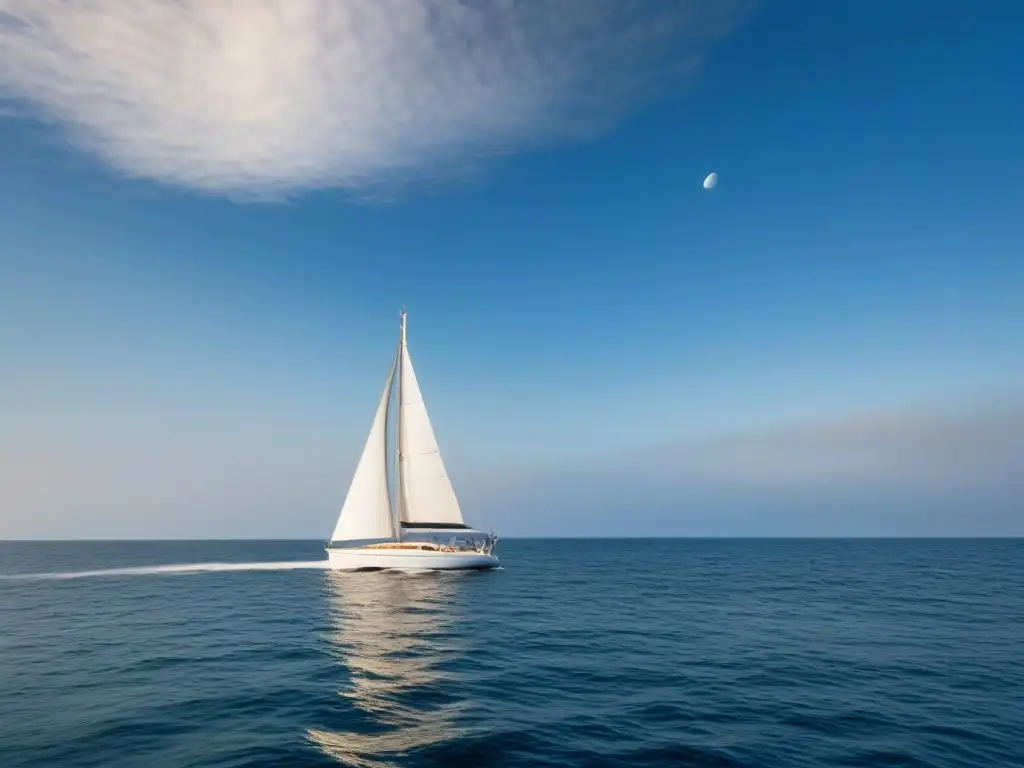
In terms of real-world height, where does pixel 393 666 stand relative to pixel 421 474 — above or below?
below

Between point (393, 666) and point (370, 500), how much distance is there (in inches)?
1329

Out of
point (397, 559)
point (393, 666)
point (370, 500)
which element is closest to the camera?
point (393, 666)

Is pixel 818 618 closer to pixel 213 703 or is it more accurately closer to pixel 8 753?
pixel 213 703

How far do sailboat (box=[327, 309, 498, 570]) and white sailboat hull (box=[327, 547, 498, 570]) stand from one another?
4.2 inches

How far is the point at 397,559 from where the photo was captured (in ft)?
159

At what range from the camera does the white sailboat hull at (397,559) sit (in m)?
48.2

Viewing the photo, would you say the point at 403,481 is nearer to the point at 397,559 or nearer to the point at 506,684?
the point at 397,559

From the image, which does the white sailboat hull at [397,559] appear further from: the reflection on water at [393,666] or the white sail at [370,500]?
the reflection on water at [393,666]

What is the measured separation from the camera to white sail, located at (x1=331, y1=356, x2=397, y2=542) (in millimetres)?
51438


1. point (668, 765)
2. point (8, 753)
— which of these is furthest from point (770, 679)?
point (8, 753)

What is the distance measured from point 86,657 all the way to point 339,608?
45.7 feet

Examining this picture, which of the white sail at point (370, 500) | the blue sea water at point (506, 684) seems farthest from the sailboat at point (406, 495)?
the blue sea water at point (506, 684)

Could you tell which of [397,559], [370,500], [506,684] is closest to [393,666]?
[506,684]

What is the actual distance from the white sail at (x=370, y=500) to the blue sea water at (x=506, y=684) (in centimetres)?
1535
